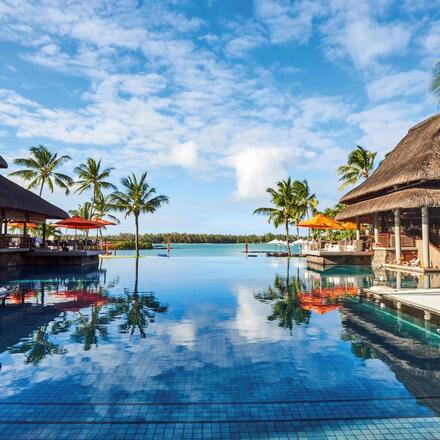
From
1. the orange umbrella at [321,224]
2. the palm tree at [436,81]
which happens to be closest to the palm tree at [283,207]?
the orange umbrella at [321,224]

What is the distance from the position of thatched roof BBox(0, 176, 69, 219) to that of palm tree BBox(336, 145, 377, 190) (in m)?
22.3

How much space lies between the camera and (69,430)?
3594mm

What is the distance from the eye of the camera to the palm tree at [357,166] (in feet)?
97.8

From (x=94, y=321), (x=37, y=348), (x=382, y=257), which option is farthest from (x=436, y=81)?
(x=37, y=348)

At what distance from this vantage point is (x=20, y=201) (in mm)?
20391

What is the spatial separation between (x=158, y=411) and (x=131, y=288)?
9916mm

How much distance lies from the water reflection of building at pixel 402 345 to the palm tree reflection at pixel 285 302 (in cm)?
104

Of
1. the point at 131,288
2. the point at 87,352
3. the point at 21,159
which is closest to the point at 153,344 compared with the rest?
the point at 87,352

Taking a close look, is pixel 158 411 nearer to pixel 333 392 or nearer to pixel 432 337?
pixel 333 392

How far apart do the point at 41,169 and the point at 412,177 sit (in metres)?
26.6

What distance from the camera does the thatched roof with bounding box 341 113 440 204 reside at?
15844 millimetres

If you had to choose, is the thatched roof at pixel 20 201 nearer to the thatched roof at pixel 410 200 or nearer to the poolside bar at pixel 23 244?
the poolside bar at pixel 23 244

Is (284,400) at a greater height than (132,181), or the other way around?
(132,181)

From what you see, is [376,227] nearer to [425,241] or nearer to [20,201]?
[425,241]
